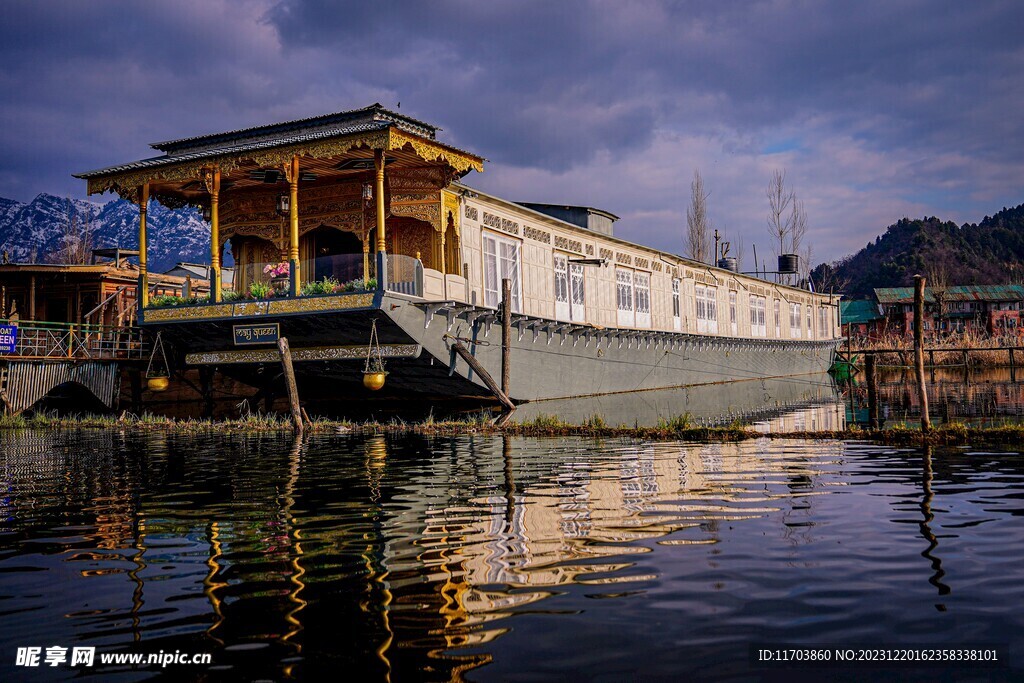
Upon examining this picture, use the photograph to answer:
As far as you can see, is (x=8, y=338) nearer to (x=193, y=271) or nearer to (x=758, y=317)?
(x=193, y=271)

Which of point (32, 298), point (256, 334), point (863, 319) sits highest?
point (863, 319)

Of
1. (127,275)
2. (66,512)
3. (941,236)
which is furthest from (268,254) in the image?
(941,236)

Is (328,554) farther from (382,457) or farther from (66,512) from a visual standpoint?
(382,457)

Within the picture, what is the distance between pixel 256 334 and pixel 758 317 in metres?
32.9

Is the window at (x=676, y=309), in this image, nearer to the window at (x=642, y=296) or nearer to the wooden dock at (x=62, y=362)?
the window at (x=642, y=296)

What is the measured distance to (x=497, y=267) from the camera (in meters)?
25.2

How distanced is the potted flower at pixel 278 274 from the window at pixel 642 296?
16.3 m

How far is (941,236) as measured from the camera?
91.4m

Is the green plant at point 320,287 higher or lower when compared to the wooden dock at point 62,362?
higher

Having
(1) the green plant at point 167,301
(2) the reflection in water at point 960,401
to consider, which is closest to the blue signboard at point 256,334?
(1) the green plant at point 167,301

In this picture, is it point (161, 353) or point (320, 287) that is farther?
point (161, 353)

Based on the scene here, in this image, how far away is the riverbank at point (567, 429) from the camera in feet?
41.9

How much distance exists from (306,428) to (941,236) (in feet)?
298

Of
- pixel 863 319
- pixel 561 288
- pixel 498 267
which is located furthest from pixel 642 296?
pixel 863 319
